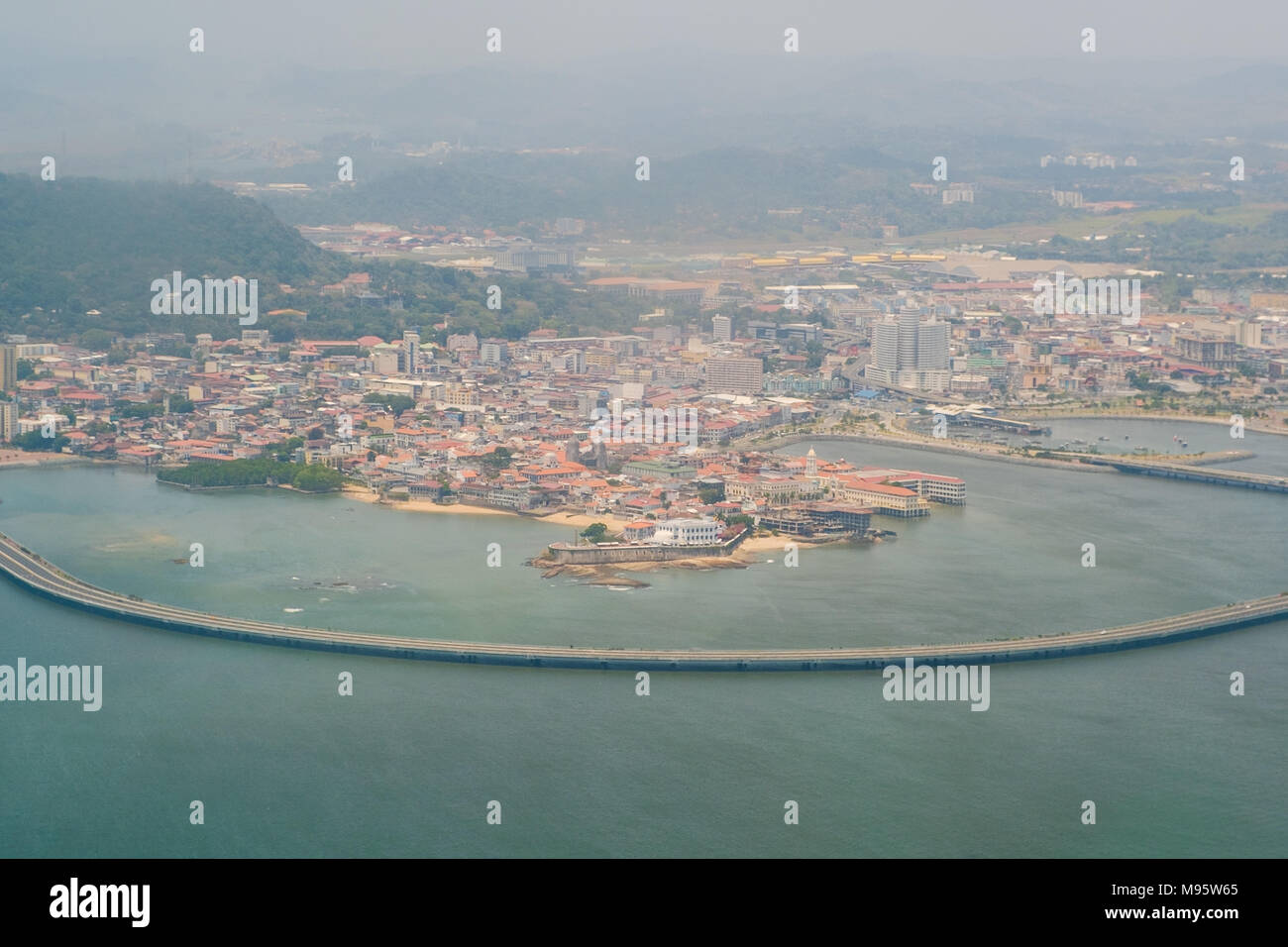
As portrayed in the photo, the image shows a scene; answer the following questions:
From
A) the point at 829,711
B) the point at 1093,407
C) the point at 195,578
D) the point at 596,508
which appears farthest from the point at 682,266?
the point at 829,711

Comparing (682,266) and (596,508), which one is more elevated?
(682,266)

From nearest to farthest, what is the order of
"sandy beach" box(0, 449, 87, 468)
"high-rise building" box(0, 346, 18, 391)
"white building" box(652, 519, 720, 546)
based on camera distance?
1. "white building" box(652, 519, 720, 546)
2. "sandy beach" box(0, 449, 87, 468)
3. "high-rise building" box(0, 346, 18, 391)

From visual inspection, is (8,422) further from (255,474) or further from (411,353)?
(411,353)

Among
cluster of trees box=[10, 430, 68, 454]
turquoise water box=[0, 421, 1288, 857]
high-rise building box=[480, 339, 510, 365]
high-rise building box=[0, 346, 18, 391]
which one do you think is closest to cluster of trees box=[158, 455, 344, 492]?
cluster of trees box=[10, 430, 68, 454]

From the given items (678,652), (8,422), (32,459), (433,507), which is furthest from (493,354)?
(678,652)

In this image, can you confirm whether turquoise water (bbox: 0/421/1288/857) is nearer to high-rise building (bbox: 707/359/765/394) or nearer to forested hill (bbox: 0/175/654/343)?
high-rise building (bbox: 707/359/765/394)

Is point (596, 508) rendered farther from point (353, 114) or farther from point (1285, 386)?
point (353, 114)
